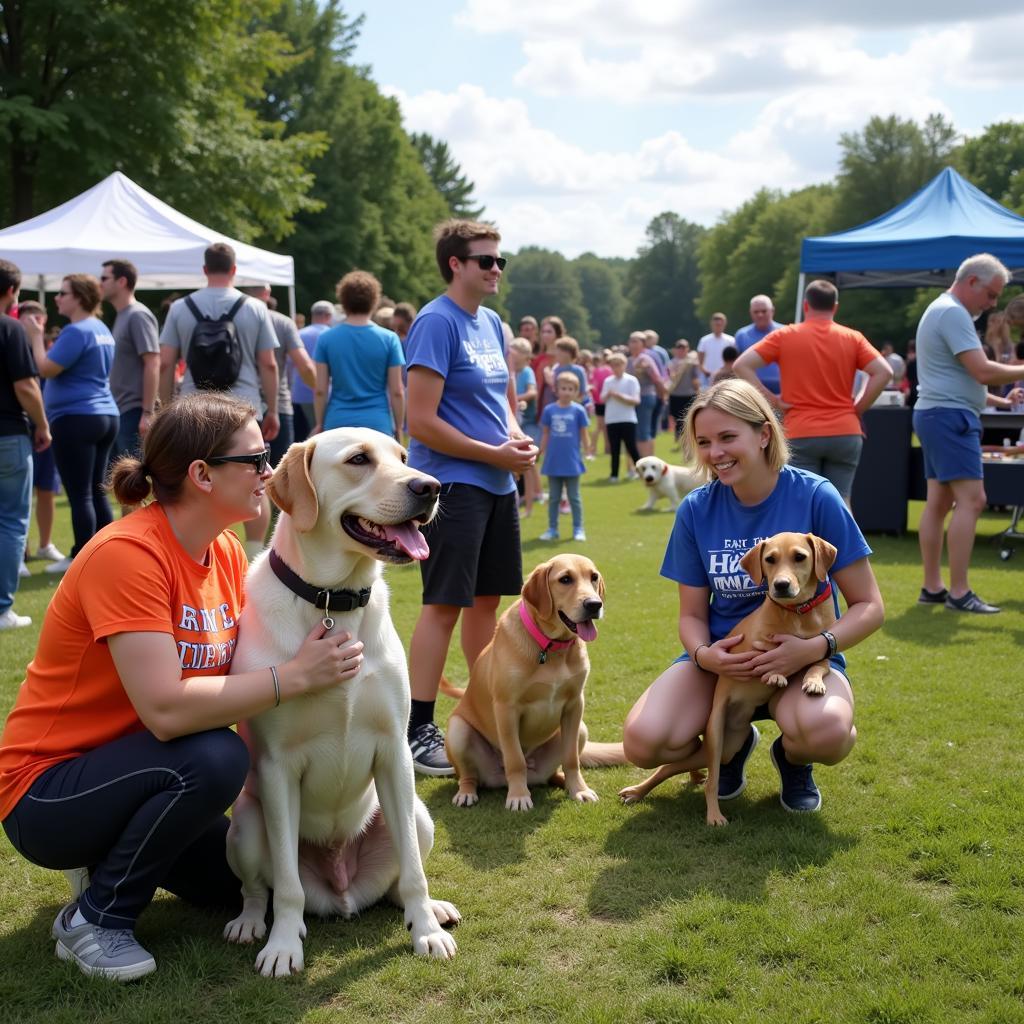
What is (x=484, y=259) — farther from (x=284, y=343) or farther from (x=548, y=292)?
(x=548, y=292)

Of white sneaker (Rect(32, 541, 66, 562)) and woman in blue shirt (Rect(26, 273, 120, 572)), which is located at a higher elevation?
woman in blue shirt (Rect(26, 273, 120, 572))

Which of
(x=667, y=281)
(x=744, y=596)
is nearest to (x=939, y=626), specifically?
(x=744, y=596)

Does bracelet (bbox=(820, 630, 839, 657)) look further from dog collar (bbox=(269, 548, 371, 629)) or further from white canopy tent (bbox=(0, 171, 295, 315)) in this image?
white canopy tent (bbox=(0, 171, 295, 315))

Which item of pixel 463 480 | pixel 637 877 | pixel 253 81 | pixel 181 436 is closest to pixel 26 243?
pixel 463 480

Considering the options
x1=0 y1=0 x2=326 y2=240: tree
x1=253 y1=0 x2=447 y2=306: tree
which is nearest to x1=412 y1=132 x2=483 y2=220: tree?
x1=253 y1=0 x2=447 y2=306: tree

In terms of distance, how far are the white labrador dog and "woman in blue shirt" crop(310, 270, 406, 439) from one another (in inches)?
195

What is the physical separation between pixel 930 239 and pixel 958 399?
5.07 m

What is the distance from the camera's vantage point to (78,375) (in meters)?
8.34

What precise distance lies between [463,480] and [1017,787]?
262 centimetres

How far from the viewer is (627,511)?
1398cm

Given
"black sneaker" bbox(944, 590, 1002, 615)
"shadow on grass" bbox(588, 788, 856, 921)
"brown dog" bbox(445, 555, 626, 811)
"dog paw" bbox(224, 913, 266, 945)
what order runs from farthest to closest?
1. "black sneaker" bbox(944, 590, 1002, 615)
2. "brown dog" bbox(445, 555, 626, 811)
3. "shadow on grass" bbox(588, 788, 856, 921)
4. "dog paw" bbox(224, 913, 266, 945)

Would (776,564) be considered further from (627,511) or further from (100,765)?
(627,511)

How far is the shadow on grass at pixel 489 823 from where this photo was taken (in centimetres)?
389

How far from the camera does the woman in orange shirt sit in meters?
2.91
